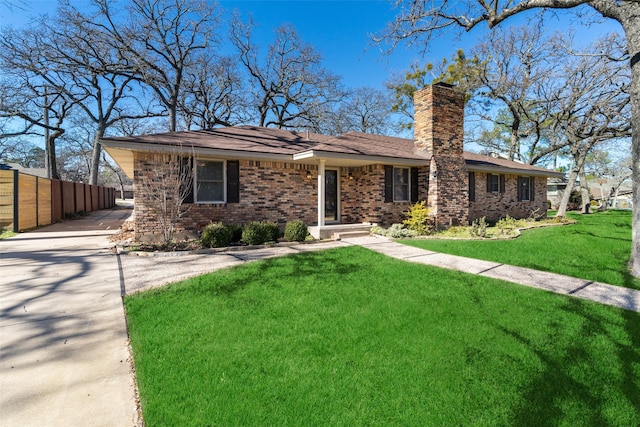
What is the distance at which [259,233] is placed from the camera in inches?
331

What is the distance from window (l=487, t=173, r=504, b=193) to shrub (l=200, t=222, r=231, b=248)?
12.3 meters

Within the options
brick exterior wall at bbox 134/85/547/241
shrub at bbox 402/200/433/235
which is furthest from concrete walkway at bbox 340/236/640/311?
brick exterior wall at bbox 134/85/547/241

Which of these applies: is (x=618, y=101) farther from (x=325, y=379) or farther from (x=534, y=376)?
(x=325, y=379)

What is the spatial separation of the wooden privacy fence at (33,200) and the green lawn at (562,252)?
539 inches

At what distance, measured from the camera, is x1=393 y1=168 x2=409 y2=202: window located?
37.8 feet

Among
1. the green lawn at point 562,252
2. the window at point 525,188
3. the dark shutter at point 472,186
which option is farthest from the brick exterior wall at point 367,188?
the window at point 525,188

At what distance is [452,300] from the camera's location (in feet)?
14.0

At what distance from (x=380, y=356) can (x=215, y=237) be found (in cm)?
603

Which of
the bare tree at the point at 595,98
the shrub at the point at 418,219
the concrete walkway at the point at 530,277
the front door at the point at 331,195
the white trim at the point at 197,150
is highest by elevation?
the bare tree at the point at 595,98

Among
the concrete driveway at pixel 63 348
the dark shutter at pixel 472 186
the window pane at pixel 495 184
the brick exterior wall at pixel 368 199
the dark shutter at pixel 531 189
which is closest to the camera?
the concrete driveway at pixel 63 348

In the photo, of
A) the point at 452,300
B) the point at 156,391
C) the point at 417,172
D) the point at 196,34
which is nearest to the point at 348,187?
the point at 417,172

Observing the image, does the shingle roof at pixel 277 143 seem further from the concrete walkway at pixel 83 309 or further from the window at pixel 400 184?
the concrete walkway at pixel 83 309

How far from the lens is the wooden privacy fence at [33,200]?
436 inches

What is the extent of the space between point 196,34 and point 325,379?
72.7ft
